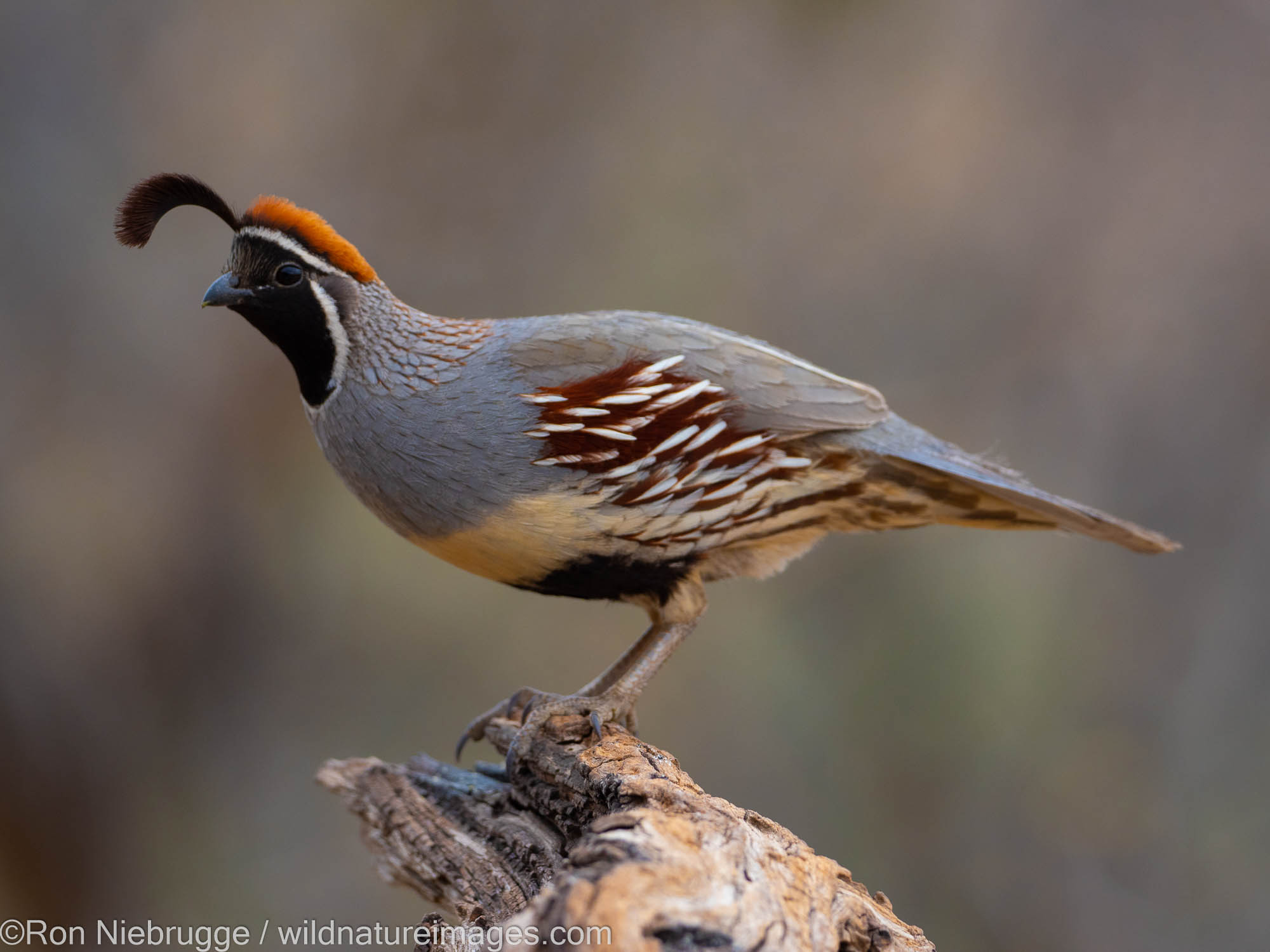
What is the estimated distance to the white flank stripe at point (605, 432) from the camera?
8.51ft

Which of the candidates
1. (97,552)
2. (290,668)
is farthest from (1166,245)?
(97,552)

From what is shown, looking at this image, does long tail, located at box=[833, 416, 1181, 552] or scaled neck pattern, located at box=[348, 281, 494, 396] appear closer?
scaled neck pattern, located at box=[348, 281, 494, 396]

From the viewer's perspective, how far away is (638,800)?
2229 millimetres

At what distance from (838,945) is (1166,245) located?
166 inches

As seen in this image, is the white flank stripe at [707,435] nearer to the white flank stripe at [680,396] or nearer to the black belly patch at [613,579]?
the white flank stripe at [680,396]

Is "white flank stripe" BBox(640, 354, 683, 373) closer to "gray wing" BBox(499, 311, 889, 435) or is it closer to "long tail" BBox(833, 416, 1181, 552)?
"gray wing" BBox(499, 311, 889, 435)

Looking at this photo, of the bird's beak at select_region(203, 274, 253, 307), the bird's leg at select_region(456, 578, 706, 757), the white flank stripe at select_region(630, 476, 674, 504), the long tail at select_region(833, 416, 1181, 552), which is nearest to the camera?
the bird's beak at select_region(203, 274, 253, 307)

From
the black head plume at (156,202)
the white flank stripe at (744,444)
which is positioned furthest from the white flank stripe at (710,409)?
the black head plume at (156,202)

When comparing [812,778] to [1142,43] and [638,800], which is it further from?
[1142,43]

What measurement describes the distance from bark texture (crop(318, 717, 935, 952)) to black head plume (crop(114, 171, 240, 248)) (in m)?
1.69

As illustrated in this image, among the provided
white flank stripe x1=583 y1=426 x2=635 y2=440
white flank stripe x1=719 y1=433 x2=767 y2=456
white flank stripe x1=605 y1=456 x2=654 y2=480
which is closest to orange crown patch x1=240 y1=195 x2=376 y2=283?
white flank stripe x1=583 y1=426 x2=635 y2=440

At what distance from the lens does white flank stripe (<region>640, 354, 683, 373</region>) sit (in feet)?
8.79

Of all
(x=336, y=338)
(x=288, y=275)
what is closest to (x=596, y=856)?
(x=336, y=338)

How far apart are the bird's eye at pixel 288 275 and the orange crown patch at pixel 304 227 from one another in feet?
0.23
